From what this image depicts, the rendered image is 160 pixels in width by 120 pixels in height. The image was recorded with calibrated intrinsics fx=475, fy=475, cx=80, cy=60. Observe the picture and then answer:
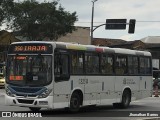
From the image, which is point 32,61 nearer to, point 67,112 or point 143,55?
point 67,112

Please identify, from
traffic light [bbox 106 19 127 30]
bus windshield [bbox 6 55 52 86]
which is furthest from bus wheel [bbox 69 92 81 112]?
traffic light [bbox 106 19 127 30]

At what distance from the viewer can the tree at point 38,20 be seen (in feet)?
200

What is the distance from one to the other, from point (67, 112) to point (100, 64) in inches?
106

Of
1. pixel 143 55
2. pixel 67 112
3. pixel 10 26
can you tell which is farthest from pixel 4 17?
pixel 67 112

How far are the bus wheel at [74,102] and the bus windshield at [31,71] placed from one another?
1722mm

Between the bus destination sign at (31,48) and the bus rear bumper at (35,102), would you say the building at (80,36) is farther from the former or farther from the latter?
the bus rear bumper at (35,102)

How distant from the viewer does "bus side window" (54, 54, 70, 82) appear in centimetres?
1800

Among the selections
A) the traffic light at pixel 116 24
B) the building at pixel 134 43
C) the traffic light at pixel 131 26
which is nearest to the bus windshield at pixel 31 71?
the traffic light at pixel 131 26

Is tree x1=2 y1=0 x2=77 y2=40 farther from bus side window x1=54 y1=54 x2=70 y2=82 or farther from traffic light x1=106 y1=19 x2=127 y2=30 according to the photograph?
bus side window x1=54 y1=54 x2=70 y2=82

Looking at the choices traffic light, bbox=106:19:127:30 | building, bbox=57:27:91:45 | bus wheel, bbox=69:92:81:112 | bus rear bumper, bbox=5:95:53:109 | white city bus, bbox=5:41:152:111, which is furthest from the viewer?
building, bbox=57:27:91:45

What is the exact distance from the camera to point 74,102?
19078 mm

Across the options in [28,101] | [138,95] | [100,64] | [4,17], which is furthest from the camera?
[4,17]

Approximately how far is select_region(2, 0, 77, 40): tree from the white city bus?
3939cm

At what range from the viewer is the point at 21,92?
17922mm
